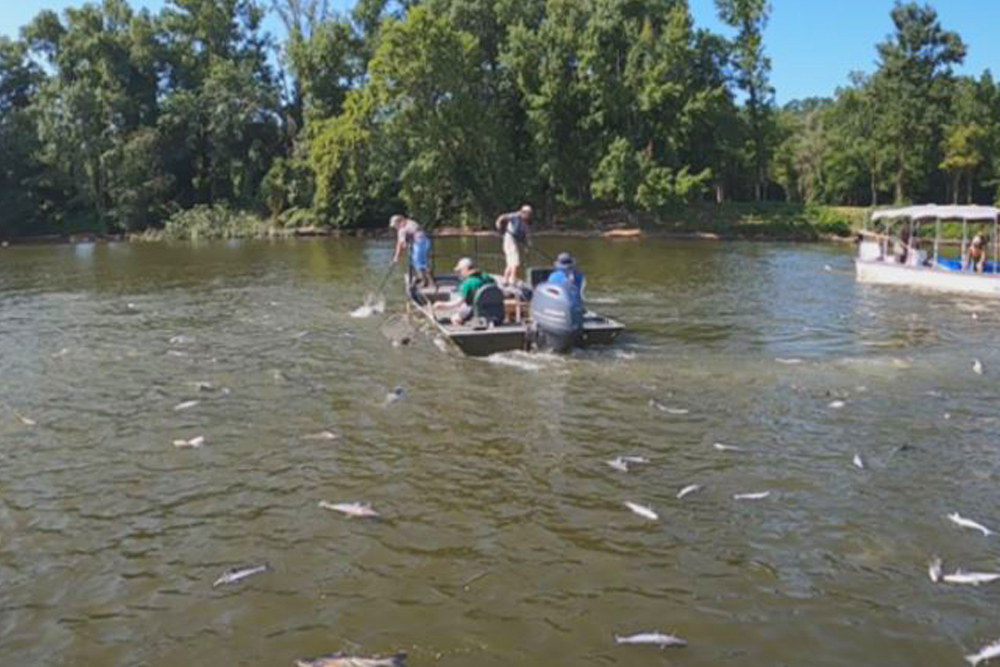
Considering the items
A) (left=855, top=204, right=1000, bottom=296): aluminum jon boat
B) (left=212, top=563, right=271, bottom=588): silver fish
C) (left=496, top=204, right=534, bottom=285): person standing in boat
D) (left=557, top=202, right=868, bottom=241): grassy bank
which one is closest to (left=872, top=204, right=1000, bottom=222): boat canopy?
(left=855, top=204, right=1000, bottom=296): aluminum jon boat

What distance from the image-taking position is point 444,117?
62625 mm

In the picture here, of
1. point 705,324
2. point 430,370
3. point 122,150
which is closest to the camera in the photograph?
point 430,370

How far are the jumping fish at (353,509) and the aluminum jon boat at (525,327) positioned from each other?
6.78m

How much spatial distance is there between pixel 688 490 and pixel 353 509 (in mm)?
3318

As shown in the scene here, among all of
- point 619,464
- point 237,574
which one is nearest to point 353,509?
point 237,574

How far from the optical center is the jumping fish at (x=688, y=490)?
347 inches

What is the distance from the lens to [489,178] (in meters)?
64.3

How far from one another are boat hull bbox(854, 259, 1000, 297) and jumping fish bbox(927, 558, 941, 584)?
65.9 ft

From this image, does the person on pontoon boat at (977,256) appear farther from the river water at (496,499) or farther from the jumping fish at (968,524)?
the jumping fish at (968,524)

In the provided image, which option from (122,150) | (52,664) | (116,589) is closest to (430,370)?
(116,589)

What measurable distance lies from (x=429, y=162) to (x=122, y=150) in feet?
86.5

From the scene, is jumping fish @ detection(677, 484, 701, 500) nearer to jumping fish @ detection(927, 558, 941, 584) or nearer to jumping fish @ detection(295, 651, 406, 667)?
jumping fish @ detection(927, 558, 941, 584)

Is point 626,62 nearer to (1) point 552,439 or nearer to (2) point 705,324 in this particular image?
(2) point 705,324

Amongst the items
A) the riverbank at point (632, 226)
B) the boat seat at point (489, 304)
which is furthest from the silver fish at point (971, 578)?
the riverbank at point (632, 226)
